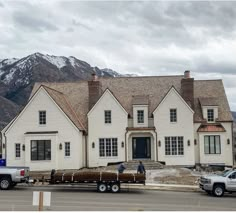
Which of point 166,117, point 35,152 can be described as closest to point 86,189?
point 35,152

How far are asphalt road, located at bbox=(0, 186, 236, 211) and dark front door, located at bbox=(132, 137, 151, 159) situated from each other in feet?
51.1

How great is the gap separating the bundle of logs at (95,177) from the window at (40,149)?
13.5 meters

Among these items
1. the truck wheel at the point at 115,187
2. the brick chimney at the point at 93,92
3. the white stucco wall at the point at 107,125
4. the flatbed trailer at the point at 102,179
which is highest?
the brick chimney at the point at 93,92

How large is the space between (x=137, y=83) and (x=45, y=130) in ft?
41.5

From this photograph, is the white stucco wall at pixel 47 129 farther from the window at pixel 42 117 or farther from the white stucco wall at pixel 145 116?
the white stucco wall at pixel 145 116

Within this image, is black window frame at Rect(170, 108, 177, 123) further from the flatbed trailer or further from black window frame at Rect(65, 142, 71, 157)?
the flatbed trailer

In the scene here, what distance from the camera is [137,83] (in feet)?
168

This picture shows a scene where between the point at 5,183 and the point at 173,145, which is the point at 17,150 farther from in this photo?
the point at 173,145

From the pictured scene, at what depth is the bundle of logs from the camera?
2950 cm

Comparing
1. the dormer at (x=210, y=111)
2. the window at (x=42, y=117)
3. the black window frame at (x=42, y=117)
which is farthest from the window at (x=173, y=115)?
the window at (x=42, y=117)

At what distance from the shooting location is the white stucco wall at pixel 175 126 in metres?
45.3

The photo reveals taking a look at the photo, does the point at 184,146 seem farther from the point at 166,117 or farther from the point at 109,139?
the point at 109,139

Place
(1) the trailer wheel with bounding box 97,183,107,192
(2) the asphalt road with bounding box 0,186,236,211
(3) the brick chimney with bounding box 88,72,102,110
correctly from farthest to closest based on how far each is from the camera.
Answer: (3) the brick chimney with bounding box 88,72,102,110
(1) the trailer wheel with bounding box 97,183,107,192
(2) the asphalt road with bounding box 0,186,236,211

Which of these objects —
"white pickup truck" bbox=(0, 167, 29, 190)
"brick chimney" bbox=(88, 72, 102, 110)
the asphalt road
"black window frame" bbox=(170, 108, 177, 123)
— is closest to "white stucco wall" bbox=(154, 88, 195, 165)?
"black window frame" bbox=(170, 108, 177, 123)
